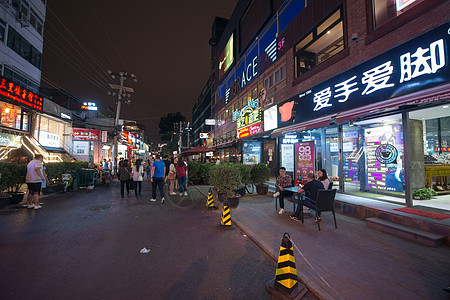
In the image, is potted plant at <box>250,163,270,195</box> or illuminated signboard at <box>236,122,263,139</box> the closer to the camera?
potted plant at <box>250,163,270,195</box>

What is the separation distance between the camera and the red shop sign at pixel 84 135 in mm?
20953

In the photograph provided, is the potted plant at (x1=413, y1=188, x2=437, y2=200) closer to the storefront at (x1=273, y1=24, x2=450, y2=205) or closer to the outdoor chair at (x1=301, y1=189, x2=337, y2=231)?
the storefront at (x1=273, y1=24, x2=450, y2=205)

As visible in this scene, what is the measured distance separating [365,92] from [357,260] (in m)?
6.38

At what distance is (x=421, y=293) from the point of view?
2.86 meters

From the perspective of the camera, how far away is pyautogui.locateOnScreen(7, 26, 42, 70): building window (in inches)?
651

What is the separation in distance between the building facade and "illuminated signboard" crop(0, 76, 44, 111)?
15.6 m

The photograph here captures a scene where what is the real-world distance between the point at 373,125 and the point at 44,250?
10715 mm

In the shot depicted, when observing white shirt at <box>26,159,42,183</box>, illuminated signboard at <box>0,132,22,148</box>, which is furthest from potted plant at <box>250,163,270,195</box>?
illuminated signboard at <box>0,132,22,148</box>

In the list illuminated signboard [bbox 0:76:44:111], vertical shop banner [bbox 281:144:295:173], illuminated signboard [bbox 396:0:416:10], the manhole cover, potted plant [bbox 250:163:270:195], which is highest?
illuminated signboard [bbox 396:0:416:10]

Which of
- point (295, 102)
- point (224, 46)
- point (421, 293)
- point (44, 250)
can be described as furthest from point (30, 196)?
point (224, 46)

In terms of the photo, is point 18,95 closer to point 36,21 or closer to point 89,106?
point 36,21

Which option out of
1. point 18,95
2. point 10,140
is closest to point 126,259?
point 18,95

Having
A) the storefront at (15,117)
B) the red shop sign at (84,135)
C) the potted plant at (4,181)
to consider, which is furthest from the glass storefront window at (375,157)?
the red shop sign at (84,135)

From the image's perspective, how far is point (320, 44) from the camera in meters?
11.5
